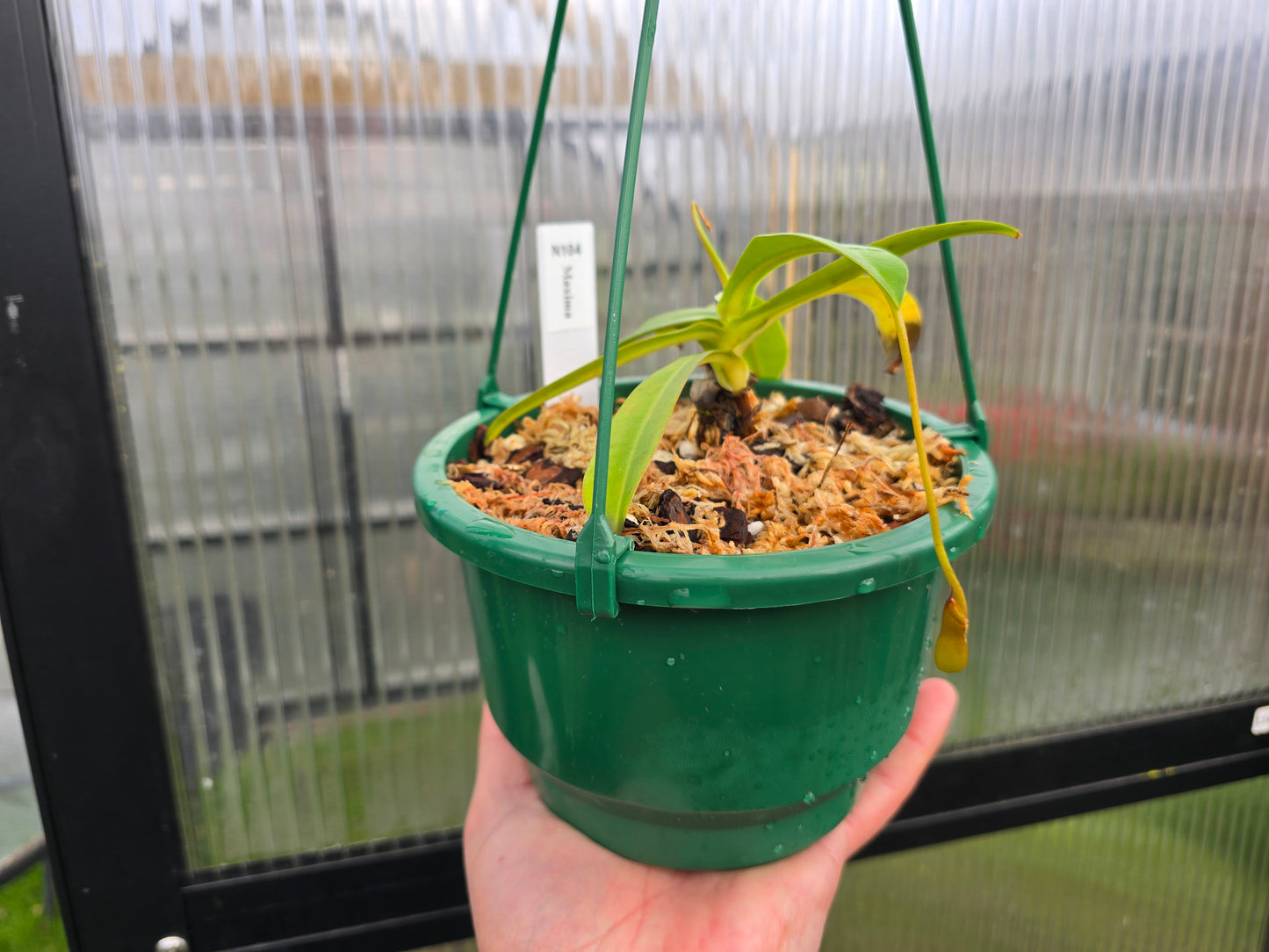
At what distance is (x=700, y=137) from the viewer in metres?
0.84

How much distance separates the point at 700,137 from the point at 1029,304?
0.46 meters

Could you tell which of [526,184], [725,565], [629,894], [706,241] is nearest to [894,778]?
[629,894]

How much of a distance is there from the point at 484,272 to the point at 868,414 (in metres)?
0.44

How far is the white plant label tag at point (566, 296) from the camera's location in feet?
2.72

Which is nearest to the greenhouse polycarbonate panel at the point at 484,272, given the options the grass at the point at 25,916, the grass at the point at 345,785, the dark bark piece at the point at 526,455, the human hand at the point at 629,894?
the grass at the point at 345,785

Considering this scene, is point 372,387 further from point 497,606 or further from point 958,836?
point 958,836

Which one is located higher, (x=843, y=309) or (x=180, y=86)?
(x=180, y=86)

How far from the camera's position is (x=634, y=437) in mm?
440

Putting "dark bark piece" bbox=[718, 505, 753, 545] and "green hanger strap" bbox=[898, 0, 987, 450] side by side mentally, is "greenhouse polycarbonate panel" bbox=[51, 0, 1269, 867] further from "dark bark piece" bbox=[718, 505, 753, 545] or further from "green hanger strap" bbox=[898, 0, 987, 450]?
"dark bark piece" bbox=[718, 505, 753, 545]

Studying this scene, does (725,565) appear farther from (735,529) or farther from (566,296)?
(566,296)

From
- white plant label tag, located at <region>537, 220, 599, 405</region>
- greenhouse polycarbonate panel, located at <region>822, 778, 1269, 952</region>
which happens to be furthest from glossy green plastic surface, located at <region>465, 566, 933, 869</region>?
greenhouse polycarbonate panel, located at <region>822, 778, 1269, 952</region>

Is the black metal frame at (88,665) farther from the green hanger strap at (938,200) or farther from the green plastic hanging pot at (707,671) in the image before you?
the green hanger strap at (938,200)

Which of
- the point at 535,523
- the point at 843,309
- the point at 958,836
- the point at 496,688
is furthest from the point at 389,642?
the point at 958,836

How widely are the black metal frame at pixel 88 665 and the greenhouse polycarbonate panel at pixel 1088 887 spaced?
6.2 inches
